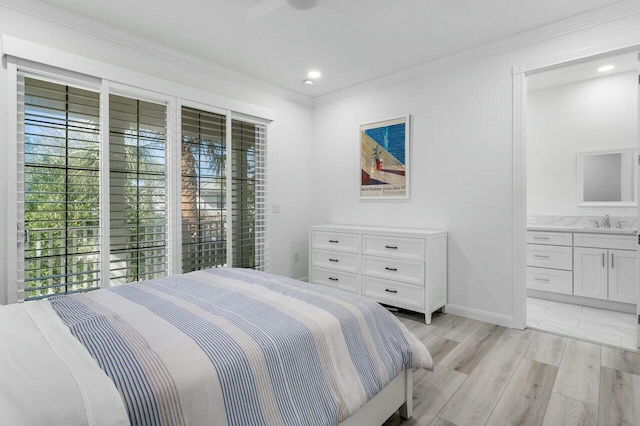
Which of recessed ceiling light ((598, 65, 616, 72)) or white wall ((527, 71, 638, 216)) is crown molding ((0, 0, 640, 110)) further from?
white wall ((527, 71, 638, 216))

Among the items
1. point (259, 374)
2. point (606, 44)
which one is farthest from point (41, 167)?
point (606, 44)

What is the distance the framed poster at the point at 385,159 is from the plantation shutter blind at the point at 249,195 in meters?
1.24

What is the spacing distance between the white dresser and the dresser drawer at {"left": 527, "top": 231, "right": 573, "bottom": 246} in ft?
4.35

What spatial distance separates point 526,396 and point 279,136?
3570 mm

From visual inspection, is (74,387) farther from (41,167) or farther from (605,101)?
(605,101)

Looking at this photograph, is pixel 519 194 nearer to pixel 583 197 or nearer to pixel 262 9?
pixel 583 197

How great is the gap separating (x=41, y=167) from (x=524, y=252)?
13.1 feet

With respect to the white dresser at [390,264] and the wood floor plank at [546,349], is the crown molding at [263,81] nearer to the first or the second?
the white dresser at [390,264]

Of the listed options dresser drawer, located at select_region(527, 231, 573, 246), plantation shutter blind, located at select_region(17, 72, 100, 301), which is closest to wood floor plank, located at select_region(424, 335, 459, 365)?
dresser drawer, located at select_region(527, 231, 573, 246)

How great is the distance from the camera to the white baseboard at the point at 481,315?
3.05 meters

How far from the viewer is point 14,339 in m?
1.15

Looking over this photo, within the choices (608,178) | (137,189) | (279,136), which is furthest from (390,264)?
(608,178)

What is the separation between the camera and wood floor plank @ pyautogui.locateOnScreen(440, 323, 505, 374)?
233cm

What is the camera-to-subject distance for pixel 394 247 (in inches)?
132
